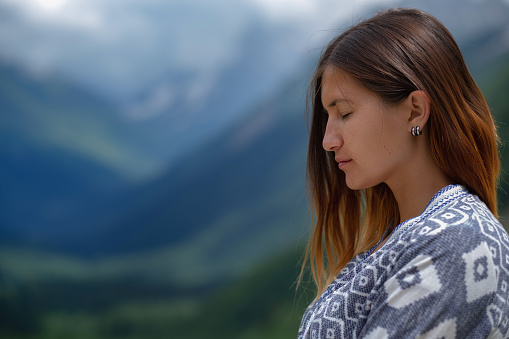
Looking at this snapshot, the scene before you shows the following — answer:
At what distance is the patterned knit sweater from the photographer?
928 mm

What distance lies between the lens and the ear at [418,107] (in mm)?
1132

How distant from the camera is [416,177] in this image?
1.21 metres

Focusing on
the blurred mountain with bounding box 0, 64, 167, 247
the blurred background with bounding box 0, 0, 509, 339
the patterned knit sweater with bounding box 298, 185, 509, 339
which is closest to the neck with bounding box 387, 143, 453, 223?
the patterned knit sweater with bounding box 298, 185, 509, 339

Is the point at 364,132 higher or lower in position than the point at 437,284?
higher

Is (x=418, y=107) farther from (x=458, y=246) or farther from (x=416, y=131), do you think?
(x=458, y=246)

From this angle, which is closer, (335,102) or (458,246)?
(458,246)

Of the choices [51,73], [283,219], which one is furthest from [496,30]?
[51,73]

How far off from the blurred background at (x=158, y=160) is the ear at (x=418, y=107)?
9.18ft

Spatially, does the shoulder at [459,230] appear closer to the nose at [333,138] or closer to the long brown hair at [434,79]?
the long brown hair at [434,79]

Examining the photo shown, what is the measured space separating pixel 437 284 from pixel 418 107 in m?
0.37

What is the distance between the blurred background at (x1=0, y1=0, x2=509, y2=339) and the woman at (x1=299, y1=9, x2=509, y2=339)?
8.78ft

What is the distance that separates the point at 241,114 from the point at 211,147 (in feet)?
1.02

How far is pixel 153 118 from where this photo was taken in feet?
13.5

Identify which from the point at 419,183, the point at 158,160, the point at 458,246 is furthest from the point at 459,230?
the point at 158,160
